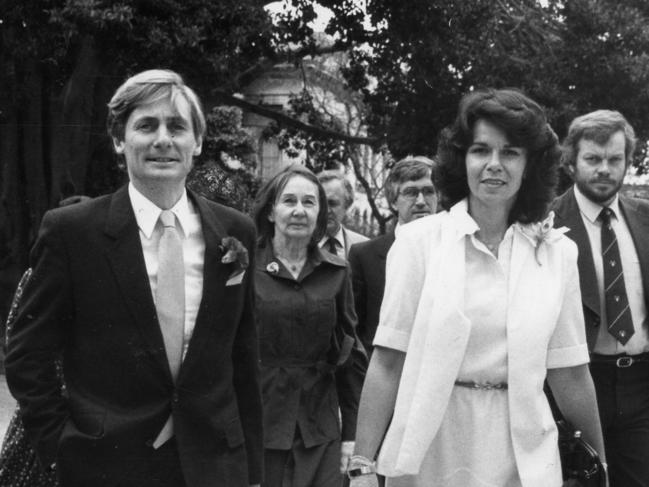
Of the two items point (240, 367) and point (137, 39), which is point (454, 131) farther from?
point (137, 39)

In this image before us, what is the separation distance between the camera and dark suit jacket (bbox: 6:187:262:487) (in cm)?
345

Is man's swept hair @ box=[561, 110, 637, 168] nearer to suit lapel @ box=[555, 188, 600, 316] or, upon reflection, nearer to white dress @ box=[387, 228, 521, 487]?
suit lapel @ box=[555, 188, 600, 316]

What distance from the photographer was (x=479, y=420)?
3629 millimetres

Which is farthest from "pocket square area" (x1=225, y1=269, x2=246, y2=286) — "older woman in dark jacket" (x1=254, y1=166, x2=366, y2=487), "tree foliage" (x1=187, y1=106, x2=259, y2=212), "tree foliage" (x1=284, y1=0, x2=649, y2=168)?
"tree foliage" (x1=187, y1=106, x2=259, y2=212)

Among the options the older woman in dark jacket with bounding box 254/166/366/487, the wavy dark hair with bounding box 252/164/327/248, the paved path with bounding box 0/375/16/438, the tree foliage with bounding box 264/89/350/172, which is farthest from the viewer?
the tree foliage with bounding box 264/89/350/172

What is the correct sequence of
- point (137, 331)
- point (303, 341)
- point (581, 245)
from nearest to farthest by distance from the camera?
point (137, 331) → point (581, 245) → point (303, 341)

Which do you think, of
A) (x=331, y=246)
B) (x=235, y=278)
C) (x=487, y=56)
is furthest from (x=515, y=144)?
(x=487, y=56)

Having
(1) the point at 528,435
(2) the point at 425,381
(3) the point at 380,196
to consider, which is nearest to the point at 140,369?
(2) the point at 425,381

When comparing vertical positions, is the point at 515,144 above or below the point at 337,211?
above

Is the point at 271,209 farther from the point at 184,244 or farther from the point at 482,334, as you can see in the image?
the point at 482,334

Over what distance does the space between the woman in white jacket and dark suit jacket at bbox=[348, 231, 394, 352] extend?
2.66 m

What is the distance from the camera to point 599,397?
527 centimetres

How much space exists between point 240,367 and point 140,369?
1.53ft

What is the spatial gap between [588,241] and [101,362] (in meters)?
2.78
